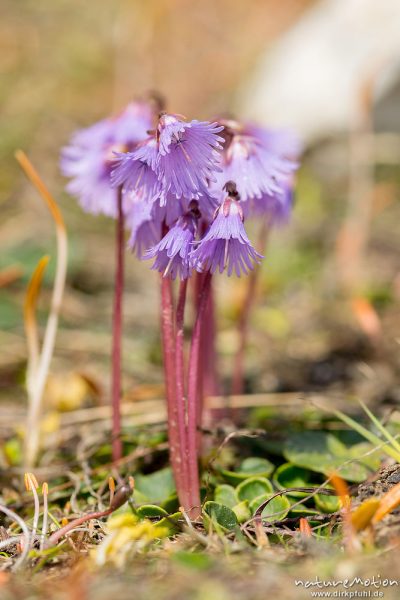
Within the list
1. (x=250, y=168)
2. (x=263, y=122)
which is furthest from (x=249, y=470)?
(x=263, y=122)

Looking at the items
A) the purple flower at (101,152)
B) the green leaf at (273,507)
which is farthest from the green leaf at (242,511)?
the purple flower at (101,152)

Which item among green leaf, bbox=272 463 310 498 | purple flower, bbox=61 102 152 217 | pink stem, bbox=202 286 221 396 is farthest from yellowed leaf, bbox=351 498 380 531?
purple flower, bbox=61 102 152 217

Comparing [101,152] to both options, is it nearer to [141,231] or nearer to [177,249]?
[141,231]

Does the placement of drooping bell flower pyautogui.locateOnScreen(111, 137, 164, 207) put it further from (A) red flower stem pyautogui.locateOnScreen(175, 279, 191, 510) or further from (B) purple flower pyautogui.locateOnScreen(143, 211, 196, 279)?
(A) red flower stem pyautogui.locateOnScreen(175, 279, 191, 510)

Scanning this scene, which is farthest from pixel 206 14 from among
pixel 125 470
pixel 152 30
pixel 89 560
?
pixel 89 560

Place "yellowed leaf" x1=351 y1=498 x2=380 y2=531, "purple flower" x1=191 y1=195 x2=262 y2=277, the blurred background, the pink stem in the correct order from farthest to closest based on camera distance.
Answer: the blurred background < the pink stem < "purple flower" x1=191 y1=195 x2=262 y2=277 < "yellowed leaf" x1=351 y1=498 x2=380 y2=531

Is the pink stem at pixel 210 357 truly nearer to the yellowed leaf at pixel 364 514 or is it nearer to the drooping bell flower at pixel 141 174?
the drooping bell flower at pixel 141 174

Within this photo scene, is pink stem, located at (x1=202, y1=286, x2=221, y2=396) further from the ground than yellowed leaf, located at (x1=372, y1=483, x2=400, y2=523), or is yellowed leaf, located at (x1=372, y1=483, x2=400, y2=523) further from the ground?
pink stem, located at (x1=202, y1=286, x2=221, y2=396)
